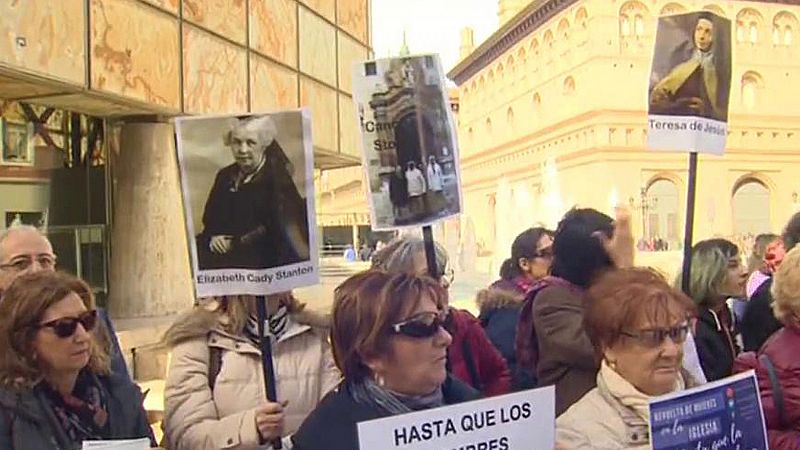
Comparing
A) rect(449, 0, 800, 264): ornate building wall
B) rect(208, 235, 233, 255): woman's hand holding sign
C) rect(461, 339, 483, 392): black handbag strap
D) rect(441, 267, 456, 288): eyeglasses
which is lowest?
rect(461, 339, 483, 392): black handbag strap

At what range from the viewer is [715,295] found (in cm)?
486

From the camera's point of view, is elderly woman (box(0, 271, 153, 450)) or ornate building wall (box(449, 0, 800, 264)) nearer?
elderly woman (box(0, 271, 153, 450))

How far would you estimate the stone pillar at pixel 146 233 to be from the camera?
14.4 m

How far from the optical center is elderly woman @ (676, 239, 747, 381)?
4.54 metres

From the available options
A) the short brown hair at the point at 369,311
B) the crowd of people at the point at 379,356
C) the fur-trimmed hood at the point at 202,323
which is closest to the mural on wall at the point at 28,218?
the crowd of people at the point at 379,356

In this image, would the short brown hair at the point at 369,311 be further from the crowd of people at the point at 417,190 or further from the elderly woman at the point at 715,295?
the elderly woman at the point at 715,295

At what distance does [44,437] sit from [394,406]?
1.14m

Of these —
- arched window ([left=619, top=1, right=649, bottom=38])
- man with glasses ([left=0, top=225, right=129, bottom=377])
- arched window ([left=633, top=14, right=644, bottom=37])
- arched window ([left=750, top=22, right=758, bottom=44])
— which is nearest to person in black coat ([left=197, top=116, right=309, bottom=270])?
man with glasses ([left=0, top=225, right=129, bottom=377])

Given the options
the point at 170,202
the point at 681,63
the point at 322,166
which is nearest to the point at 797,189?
the point at 322,166

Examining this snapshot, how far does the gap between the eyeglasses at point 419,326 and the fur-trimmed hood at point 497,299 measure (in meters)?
2.64

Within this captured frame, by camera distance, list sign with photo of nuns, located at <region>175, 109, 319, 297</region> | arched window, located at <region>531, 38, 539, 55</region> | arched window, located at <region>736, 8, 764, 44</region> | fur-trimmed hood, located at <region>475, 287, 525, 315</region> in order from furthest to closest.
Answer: arched window, located at <region>531, 38, 539, 55</region>, arched window, located at <region>736, 8, 764, 44</region>, fur-trimmed hood, located at <region>475, 287, 525, 315</region>, sign with photo of nuns, located at <region>175, 109, 319, 297</region>

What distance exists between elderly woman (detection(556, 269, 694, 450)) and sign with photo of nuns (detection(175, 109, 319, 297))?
1125 mm

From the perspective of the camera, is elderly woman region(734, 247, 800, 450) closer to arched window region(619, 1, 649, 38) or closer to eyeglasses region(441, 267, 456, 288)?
eyeglasses region(441, 267, 456, 288)

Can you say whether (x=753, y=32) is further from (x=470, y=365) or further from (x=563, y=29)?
(x=470, y=365)
